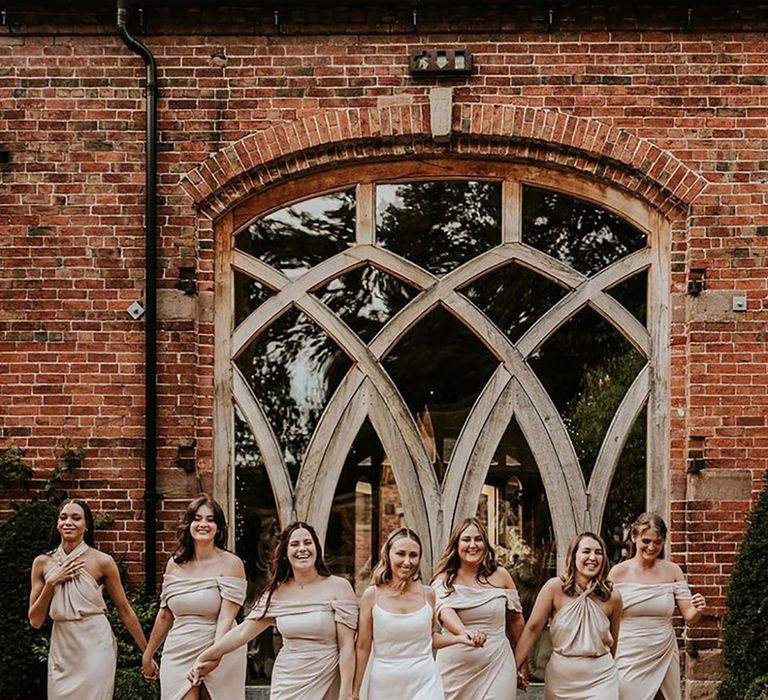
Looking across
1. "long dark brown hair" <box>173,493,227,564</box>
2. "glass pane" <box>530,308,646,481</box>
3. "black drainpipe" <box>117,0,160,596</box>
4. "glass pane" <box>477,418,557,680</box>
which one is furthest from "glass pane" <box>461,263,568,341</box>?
"long dark brown hair" <box>173,493,227,564</box>

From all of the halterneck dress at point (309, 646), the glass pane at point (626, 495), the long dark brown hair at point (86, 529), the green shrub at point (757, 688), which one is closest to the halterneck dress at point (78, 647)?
the long dark brown hair at point (86, 529)

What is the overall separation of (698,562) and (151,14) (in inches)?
229

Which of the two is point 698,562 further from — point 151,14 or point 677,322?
point 151,14

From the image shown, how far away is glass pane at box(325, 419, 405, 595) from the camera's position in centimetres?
1002

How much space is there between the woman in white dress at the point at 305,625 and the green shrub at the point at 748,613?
2.96 m

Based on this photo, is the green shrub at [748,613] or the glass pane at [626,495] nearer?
the green shrub at [748,613]

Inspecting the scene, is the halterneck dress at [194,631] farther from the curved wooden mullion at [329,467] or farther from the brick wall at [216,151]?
the curved wooden mullion at [329,467]

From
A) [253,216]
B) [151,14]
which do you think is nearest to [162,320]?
[253,216]

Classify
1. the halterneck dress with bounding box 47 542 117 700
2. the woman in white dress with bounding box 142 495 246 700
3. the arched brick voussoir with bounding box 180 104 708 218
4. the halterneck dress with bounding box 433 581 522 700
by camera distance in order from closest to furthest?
the halterneck dress with bounding box 433 581 522 700 < the woman in white dress with bounding box 142 495 246 700 < the halterneck dress with bounding box 47 542 117 700 < the arched brick voussoir with bounding box 180 104 708 218

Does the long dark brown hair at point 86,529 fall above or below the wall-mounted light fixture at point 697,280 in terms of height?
below

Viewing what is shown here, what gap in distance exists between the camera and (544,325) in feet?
33.0

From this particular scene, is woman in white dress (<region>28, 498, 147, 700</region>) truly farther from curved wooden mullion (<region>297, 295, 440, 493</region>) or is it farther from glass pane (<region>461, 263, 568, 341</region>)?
glass pane (<region>461, 263, 568, 341</region>)

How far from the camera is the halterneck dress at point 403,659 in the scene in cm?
700

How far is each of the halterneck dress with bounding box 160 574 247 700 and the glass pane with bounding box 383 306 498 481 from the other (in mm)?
2589
